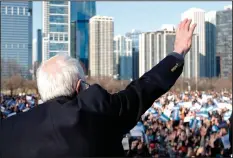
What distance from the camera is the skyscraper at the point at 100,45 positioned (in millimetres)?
102006

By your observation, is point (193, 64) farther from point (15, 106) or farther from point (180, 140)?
point (180, 140)

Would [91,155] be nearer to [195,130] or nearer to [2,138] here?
[2,138]

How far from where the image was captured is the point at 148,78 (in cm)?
189

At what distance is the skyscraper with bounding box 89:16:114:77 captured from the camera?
4016 inches

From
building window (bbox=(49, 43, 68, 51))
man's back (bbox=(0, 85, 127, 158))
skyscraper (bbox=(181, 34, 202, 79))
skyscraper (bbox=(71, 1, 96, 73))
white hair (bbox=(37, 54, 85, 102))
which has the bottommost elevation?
skyscraper (bbox=(181, 34, 202, 79))

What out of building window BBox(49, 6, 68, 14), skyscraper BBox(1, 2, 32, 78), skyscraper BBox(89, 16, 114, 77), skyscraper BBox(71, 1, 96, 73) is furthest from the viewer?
skyscraper BBox(89, 16, 114, 77)

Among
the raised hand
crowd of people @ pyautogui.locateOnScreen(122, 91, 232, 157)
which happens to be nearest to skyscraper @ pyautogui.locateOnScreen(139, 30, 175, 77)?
crowd of people @ pyautogui.locateOnScreen(122, 91, 232, 157)

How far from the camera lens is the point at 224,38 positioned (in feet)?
404

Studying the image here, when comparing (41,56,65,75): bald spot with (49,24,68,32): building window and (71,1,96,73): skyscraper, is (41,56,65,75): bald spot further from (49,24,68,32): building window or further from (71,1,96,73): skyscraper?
(49,24,68,32): building window

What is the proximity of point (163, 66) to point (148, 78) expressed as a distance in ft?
0.31

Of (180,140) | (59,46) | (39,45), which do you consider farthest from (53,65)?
(39,45)

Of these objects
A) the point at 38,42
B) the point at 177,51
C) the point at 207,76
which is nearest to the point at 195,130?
the point at 177,51

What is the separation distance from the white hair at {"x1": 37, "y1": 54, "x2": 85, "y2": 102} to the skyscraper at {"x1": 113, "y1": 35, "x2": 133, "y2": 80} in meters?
109

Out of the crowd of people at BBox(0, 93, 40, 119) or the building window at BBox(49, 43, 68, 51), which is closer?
the crowd of people at BBox(0, 93, 40, 119)
